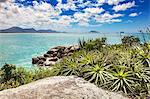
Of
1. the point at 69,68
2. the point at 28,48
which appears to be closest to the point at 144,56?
the point at 69,68

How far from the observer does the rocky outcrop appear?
3.89 meters

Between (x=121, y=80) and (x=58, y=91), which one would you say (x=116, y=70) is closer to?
(x=121, y=80)

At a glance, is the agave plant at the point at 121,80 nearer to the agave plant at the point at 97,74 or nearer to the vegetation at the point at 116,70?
the vegetation at the point at 116,70

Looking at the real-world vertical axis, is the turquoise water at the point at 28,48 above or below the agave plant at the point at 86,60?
below

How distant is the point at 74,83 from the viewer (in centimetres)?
426

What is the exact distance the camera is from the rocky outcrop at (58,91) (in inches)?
153

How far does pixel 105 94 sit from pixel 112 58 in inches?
66.7

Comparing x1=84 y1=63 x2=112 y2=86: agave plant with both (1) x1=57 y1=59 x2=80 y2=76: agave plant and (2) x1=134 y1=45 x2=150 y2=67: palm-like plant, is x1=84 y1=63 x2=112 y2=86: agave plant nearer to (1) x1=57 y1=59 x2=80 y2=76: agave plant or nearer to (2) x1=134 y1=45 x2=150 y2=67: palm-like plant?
(1) x1=57 y1=59 x2=80 y2=76: agave plant

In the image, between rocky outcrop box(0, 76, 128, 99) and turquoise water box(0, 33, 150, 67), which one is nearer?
rocky outcrop box(0, 76, 128, 99)

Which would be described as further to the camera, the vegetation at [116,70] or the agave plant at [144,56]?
the agave plant at [144,56]

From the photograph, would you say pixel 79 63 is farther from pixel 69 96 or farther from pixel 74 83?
pixel 69 96

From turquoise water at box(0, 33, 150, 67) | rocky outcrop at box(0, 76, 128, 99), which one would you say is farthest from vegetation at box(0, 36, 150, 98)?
turquoise water at box(0, 33, 150, 67)

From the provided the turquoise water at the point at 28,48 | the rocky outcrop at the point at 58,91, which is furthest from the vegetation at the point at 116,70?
the turquoise water at the point at 28,48

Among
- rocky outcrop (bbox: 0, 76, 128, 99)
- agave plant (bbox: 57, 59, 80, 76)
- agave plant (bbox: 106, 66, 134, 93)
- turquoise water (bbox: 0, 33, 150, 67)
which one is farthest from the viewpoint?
turquoise water (bbox: 0, 33, 150, 67)
